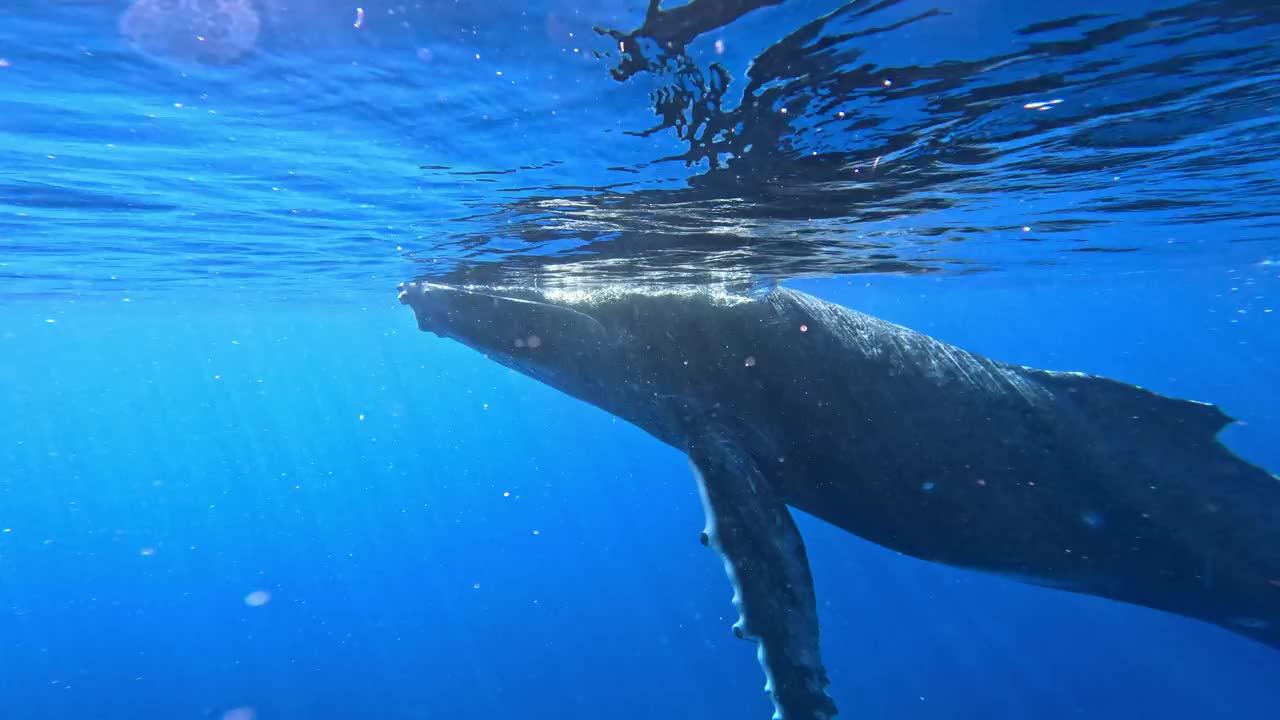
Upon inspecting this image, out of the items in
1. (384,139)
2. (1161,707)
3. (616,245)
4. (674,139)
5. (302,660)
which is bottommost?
(302,660)

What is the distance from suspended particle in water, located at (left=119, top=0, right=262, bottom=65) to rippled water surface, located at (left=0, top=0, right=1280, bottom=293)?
0.02 m

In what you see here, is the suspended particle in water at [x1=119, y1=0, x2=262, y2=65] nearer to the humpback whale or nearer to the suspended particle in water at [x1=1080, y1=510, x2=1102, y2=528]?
the humpback whale

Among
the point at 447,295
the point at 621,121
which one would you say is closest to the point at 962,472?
the point at 621,121

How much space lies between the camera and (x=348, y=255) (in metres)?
16.1

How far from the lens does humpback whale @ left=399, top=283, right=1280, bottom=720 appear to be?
5133 mm

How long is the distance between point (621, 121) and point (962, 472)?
4.63m

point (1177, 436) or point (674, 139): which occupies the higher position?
point (674, 139)

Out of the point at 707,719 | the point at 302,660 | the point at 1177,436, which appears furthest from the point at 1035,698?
the point at 302,660

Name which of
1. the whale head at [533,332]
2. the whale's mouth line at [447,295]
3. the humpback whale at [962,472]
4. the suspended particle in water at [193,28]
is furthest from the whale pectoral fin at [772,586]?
the suspended particle in water at [193,28]

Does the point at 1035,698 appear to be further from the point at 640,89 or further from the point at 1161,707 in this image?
the point at 640,89

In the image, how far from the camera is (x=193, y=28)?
4660mm

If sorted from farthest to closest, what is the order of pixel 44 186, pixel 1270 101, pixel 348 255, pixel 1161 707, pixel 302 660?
pixel 302 660 < pixel 1161 707 < pixel 348 255 < pixel 44 186 < pixel 1270 101

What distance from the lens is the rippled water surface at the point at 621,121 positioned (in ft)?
15.2

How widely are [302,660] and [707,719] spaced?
2375 cm
